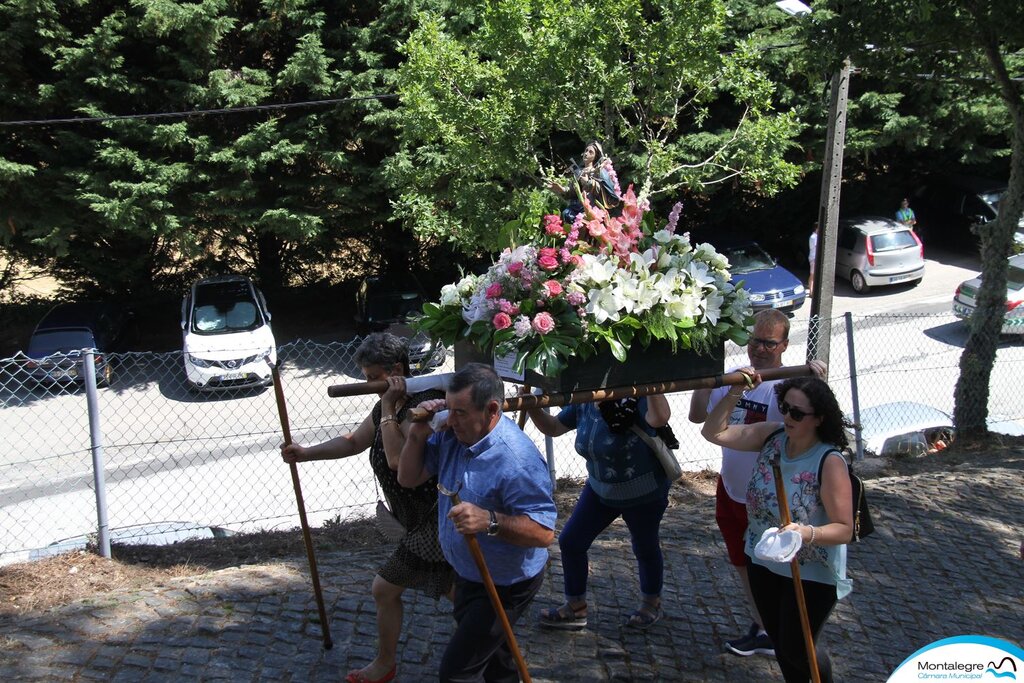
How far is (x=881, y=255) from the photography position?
2102 cm

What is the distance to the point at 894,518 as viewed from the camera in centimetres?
711

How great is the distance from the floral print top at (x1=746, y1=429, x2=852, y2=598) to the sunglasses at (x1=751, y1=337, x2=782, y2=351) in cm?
57

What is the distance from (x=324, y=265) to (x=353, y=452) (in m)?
17.4

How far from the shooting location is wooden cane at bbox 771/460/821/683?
3574mm

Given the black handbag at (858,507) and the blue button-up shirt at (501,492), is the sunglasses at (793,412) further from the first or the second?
the blue button-up shirt at (501,492)

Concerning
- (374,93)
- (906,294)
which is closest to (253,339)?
(374,93)

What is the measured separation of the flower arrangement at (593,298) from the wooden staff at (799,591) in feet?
2.33

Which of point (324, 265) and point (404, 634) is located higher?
point (404, 634)

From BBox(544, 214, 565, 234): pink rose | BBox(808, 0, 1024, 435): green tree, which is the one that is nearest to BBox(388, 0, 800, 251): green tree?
BBox(808, 0, 1024, 435): green tree

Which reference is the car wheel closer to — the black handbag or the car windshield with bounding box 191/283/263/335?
the car windshield with bounding box 191/283/263/335

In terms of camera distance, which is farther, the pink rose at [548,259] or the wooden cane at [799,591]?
the pink rose at [548,259]

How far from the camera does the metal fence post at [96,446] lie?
237 inches

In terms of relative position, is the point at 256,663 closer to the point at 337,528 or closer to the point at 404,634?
the point at 404,634

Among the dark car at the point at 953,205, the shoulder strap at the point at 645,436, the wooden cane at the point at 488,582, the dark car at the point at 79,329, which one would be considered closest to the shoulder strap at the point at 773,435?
the shoulder strap at the point at 645,436
